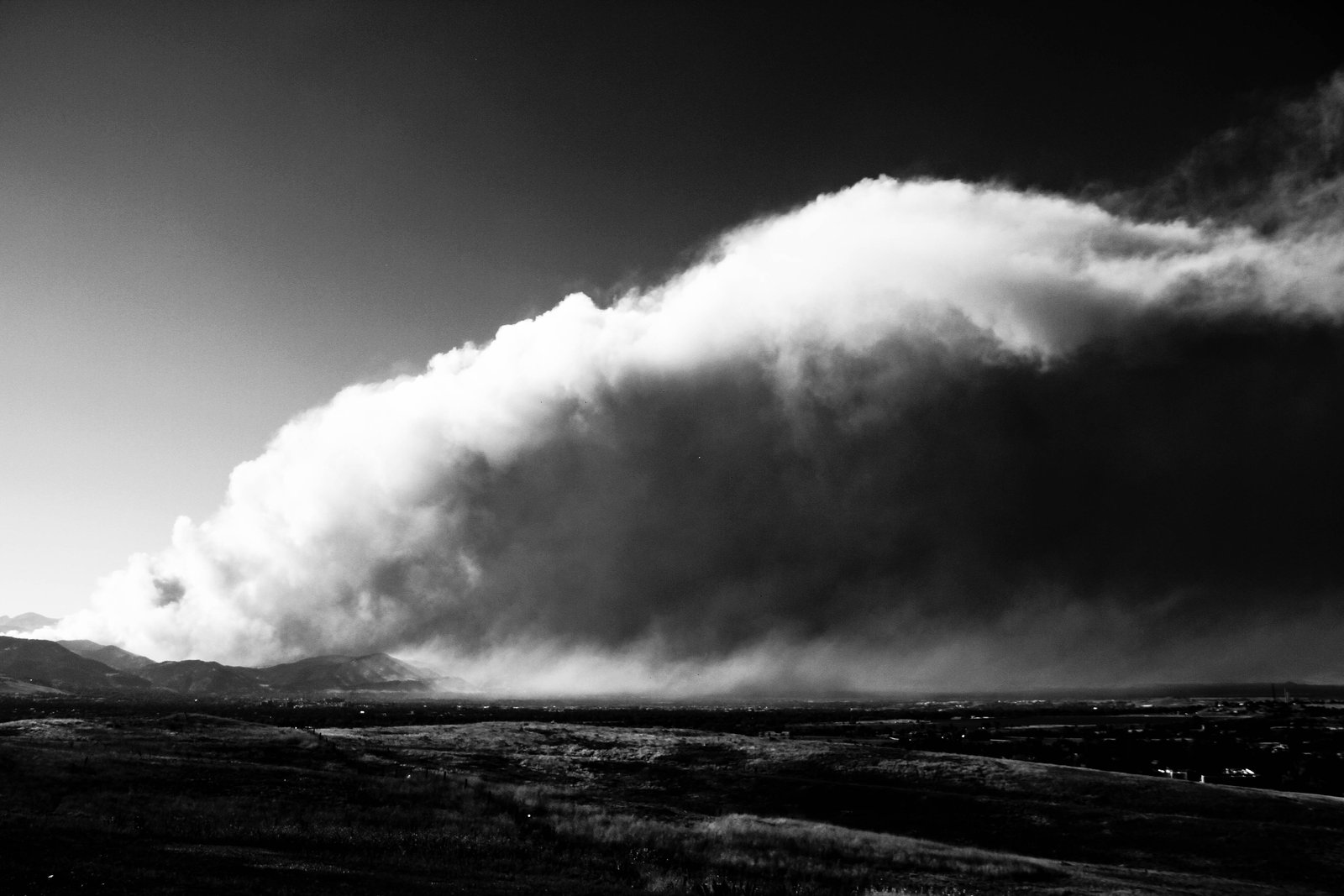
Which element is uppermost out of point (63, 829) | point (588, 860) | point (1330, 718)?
point (63, 829)

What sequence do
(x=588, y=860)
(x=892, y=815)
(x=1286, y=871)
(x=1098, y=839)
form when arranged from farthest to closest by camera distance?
1. (x=892, y=815)
2. (x=1098, y=839)
3. (x=1286, y=871)
4. (x=588, y=860)

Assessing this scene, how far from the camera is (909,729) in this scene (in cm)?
15512

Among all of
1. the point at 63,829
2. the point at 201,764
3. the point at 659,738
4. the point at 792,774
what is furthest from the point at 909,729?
the point at 63,829

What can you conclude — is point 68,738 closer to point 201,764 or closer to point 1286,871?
point 201,764

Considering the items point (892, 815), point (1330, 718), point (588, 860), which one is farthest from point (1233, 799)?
point (1330, 718)

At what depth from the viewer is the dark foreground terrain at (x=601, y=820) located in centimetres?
3084

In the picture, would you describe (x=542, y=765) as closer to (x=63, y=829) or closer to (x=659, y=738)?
(x=659, y=738)

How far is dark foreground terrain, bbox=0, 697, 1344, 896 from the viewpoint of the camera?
3084 cm

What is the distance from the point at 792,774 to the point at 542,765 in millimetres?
23735

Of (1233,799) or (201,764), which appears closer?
(201,764)

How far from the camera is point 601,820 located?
161 ft

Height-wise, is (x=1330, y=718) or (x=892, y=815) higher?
(x=892, y=815)

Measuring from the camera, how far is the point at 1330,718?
194375 mm

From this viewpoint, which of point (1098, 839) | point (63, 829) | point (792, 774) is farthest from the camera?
point (792, 774)
